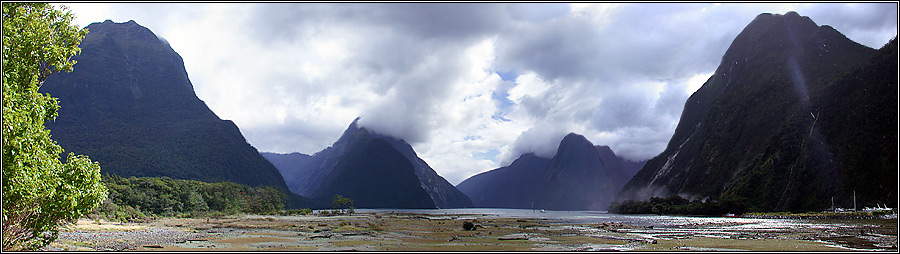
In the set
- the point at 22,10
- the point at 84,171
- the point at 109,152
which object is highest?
the point at 109,152

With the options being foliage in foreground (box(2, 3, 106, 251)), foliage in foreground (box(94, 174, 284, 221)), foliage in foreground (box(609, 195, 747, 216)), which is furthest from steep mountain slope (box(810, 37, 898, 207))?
foliage in foreground (box(94, 174, 284, 221))

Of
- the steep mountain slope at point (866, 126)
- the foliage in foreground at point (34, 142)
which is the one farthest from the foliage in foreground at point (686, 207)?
the foliage in foreground at point (34, 142)

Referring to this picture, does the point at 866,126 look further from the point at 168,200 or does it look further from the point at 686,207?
the point at 168,200

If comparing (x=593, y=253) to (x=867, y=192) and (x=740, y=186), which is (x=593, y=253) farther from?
(x=740, y=186)

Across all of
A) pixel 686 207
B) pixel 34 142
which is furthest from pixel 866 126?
pixel 34 142

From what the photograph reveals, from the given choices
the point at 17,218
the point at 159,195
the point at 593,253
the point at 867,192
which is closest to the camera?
the point at 17,218

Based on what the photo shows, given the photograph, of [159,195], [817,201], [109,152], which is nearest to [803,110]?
[817,201]

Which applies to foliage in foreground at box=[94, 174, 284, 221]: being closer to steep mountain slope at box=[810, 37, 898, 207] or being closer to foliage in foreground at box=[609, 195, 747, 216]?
foliage in foreground at box=[609, 195, 747, 216]
